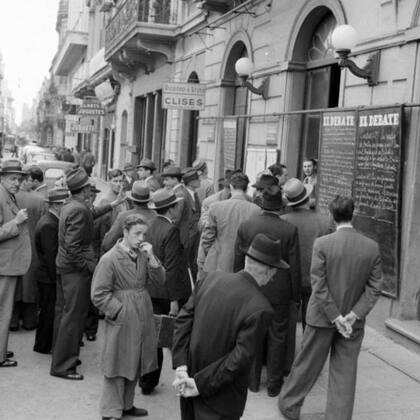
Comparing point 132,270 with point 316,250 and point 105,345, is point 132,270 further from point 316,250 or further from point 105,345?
point 316,250

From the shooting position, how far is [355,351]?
5.19 meters

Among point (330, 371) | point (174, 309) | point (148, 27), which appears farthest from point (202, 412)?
point (148, 27)

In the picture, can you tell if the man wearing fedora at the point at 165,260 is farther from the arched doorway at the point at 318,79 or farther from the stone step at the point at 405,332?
the arched doorway at the point at 318,79

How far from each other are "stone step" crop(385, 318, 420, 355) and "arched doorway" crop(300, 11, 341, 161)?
4.08 m

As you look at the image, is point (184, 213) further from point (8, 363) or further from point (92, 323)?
point (8, 363)

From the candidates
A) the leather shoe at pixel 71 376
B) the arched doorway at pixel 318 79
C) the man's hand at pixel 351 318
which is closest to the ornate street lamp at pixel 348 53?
the arched doorway at pixel 318 79

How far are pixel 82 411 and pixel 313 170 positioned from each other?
211 inches

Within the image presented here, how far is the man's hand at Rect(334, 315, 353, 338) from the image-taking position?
5.05m

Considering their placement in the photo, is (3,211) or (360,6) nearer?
(3,211)

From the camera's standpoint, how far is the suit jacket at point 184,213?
8930 millimetres

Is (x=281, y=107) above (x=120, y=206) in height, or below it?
above

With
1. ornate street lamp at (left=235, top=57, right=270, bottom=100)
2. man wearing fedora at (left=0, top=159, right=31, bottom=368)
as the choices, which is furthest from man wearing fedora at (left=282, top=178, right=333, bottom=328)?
ornate street lamp at (left=235, top=57, right=270, bottom=100)

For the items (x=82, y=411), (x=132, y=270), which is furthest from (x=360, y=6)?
(x=82, y=411)

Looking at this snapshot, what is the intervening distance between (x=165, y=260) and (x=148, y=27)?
1362cm
